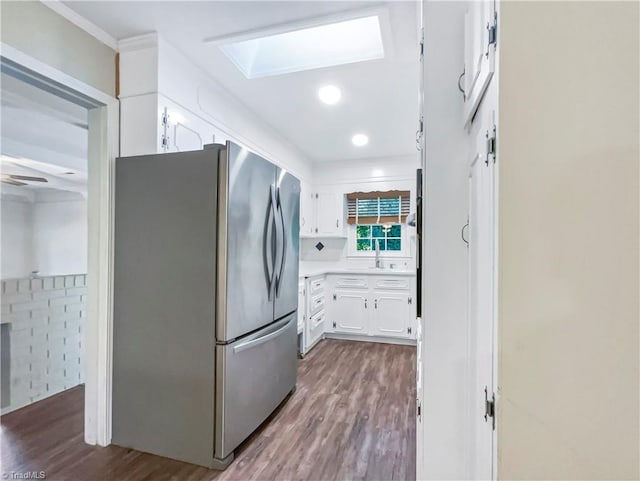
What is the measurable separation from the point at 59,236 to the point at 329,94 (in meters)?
4.39

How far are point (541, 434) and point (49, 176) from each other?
16.4ft

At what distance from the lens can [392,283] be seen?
4.09m

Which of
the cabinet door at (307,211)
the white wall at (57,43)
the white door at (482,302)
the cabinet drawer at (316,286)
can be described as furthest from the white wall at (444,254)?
the cabinet door at (307,211)

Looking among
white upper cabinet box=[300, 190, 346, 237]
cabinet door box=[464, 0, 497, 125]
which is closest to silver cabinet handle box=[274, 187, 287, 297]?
cabinet door box=[464, 0, 497, 125]

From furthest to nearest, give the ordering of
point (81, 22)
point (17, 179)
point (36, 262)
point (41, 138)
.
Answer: point (36, 262)
point (17, 179)
point (41, 138)
point (81, 22)

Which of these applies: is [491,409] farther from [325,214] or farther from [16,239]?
[16,239]

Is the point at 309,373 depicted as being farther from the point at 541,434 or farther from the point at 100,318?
the point at 541,434

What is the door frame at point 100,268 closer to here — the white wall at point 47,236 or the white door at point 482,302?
the white door at point 482,302

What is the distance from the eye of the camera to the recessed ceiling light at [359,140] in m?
3.71

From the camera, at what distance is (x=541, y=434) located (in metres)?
0.51

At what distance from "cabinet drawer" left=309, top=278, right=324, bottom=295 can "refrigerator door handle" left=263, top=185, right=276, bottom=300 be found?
5.20 feet

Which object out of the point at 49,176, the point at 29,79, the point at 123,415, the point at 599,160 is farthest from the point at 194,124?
the point at 49,176

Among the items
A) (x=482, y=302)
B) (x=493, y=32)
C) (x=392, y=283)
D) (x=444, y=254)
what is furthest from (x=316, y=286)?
(x=493, y=32)

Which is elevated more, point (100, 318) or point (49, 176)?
point (49, 176)
